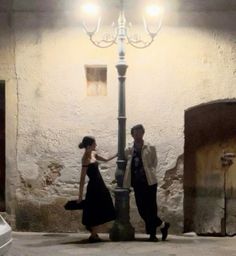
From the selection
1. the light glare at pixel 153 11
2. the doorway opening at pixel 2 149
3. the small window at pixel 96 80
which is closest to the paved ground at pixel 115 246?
the doorway opening at pixel 2 149

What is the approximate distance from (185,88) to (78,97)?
1684 mm

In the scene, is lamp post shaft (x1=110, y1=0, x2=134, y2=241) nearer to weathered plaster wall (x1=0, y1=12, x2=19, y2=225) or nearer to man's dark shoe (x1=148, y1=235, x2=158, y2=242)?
man's dark shoe (x1=148, y1=235, x2=158, y2=242)

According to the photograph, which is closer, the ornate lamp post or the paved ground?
the paved ground

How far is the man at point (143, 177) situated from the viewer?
9.72m

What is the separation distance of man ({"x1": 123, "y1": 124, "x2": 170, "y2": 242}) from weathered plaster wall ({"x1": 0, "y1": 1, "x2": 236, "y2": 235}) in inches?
33.2

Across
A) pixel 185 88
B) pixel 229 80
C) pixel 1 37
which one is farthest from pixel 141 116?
pixel 1 37

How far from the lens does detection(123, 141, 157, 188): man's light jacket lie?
9.68m

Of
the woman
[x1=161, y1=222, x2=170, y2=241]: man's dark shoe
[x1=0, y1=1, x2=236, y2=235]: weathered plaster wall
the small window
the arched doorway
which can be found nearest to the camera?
the woman

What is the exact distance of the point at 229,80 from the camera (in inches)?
416

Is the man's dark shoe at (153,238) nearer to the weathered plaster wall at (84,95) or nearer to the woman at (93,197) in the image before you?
the woman at (93,197)

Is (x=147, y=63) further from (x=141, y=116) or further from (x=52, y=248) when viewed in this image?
(x=52, y=248)

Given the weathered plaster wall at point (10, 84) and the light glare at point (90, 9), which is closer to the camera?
the light glare at point (90, 9)

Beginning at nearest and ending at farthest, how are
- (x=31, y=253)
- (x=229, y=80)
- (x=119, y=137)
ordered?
(x=31, y=253), (x=119, y=137), (x=229, y=80)

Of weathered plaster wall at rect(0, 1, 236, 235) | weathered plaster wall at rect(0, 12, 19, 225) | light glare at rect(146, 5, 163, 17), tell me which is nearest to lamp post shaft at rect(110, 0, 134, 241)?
light glare at rect(146, 5, 163, 17)
